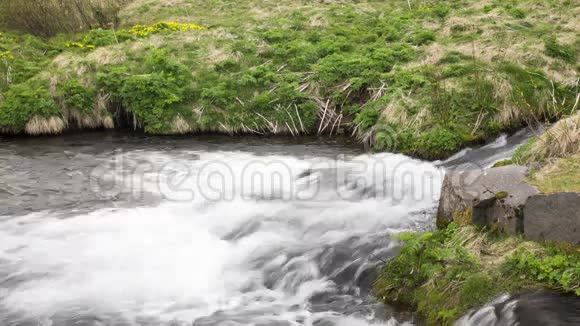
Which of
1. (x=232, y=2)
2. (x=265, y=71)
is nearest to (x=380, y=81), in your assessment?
(x=265, y=71)

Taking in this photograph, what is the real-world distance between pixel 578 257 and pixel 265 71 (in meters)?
11.6

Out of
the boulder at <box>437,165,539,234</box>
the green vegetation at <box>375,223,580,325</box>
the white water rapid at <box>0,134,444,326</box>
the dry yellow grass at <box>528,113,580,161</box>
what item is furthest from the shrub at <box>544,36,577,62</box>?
the green vegetation at <box>375,223,580,325</box>

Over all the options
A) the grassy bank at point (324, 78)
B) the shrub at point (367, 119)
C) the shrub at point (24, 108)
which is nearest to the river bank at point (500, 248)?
the grassy bank at point (324, 78)

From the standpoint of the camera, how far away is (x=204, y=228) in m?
10.9

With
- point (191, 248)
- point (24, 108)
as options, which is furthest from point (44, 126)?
point (191, 248)

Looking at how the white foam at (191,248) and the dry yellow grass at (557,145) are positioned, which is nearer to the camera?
the white foam at (191,248)

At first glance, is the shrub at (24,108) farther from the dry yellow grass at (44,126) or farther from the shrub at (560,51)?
the shrub at (560,51)

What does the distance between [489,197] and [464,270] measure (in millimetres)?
1300

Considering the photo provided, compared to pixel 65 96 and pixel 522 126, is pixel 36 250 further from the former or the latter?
pixel 522 126

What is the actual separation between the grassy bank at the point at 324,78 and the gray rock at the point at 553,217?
Result: 5619 mm
